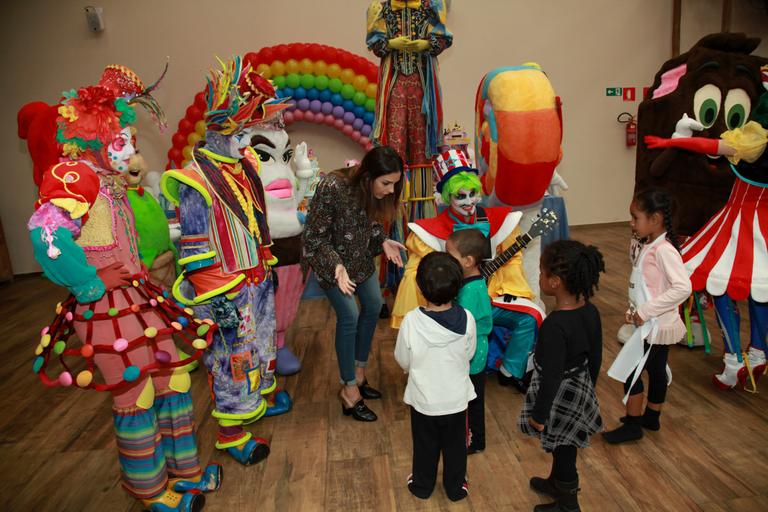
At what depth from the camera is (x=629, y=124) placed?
20.3ft

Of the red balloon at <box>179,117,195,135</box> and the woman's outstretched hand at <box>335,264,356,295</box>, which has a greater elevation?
the red balloon at <box>179,117,195,135</box>

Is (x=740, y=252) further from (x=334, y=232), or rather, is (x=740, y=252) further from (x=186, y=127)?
(x=186, y=127)

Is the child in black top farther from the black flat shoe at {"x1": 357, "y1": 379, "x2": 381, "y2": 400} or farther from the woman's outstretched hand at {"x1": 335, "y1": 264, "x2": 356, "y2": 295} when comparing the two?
the black flat shoe at {"x1": 357, "y1": 379, "x2": 381, "y2": 400}

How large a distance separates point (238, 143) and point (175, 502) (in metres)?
1.35

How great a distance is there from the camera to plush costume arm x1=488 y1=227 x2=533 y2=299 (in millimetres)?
2695

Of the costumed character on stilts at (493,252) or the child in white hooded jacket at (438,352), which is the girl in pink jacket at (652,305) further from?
the child in white hooded jacket at (438,352)

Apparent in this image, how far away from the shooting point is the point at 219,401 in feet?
7.27

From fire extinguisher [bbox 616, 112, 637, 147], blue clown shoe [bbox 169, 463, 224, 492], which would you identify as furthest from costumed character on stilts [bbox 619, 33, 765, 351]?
fire extinguisher [bbox 616, 112, 637, 147]

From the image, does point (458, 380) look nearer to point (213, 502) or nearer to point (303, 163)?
point (213, 502)

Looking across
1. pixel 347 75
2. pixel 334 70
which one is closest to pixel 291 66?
pixel 334 70

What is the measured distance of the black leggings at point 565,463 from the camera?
1.85 metres

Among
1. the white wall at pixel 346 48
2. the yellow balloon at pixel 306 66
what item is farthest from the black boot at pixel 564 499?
the white wall at pixel 346 48

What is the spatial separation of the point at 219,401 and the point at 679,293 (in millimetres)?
1860

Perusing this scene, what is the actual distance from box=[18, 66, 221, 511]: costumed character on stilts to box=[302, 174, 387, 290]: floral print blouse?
23.4 inches
